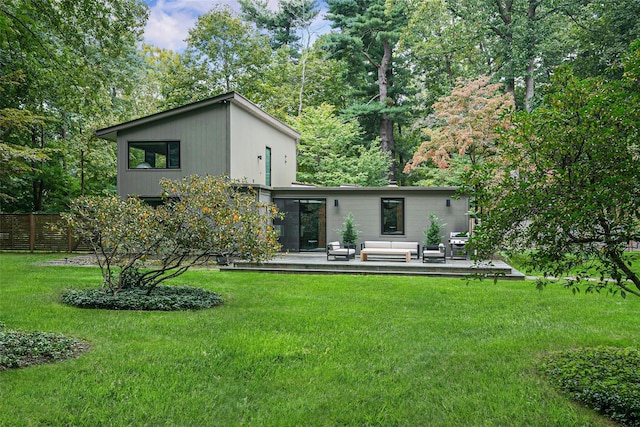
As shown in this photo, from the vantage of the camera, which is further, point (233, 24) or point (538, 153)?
point (233, 24)

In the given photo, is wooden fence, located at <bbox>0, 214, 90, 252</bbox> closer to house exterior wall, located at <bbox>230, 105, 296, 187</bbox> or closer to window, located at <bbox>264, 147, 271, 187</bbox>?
house exterior wall, located at <bbox>230, 105, 296, 187</bbox>

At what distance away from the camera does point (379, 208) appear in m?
17.9

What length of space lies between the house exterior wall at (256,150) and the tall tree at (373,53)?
786cm

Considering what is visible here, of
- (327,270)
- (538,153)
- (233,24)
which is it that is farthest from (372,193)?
(233,24)

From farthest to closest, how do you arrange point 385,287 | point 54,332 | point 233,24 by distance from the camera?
point 233,24
point 385,287
point 54,332

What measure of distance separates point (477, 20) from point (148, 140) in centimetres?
1708

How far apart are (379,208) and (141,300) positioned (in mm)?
11190

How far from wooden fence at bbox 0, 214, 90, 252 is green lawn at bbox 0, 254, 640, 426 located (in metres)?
10.2

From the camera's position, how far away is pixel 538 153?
4.46 meters

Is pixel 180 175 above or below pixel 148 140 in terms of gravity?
below

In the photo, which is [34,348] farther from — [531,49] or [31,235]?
[531,49]

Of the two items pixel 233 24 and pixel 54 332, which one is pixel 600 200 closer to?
pixel 54 332

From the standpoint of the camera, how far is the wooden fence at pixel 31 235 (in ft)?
60.9

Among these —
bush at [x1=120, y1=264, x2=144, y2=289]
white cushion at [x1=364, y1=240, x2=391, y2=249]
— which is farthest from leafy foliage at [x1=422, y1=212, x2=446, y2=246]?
bush at [x1=120, y1=264, x2=144, y2=289]
